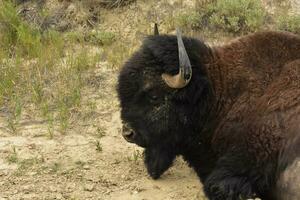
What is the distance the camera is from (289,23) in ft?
28.1

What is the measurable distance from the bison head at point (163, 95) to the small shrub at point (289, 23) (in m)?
3.22

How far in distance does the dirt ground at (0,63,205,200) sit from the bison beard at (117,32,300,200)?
42 centimetres

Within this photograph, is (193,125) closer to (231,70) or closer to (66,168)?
(231,70)

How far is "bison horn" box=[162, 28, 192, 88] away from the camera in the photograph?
17.1ft

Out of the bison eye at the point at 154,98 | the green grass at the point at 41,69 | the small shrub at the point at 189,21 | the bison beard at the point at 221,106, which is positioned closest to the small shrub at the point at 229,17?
the small shrub at the point at 189,21

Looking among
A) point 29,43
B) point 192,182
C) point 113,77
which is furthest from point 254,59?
point 29,43

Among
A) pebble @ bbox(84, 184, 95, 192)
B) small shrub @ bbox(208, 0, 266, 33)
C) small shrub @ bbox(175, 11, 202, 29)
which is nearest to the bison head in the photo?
pebble @ bbox(84, 184, 95, 192)

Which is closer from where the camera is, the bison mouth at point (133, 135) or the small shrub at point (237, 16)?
the bison mouth at point (133, 135)

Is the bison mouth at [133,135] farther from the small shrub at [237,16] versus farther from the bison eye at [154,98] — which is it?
the small shrub at [237,16]

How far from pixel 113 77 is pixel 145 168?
1.94m

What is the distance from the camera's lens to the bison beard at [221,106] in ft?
16.7

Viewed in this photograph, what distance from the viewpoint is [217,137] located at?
5332mm

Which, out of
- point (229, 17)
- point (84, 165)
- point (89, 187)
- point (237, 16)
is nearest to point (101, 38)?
point (229, 17)

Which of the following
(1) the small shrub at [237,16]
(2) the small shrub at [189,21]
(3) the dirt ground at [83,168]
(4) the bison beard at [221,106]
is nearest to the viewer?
(4) the bison beard at [221,106]
